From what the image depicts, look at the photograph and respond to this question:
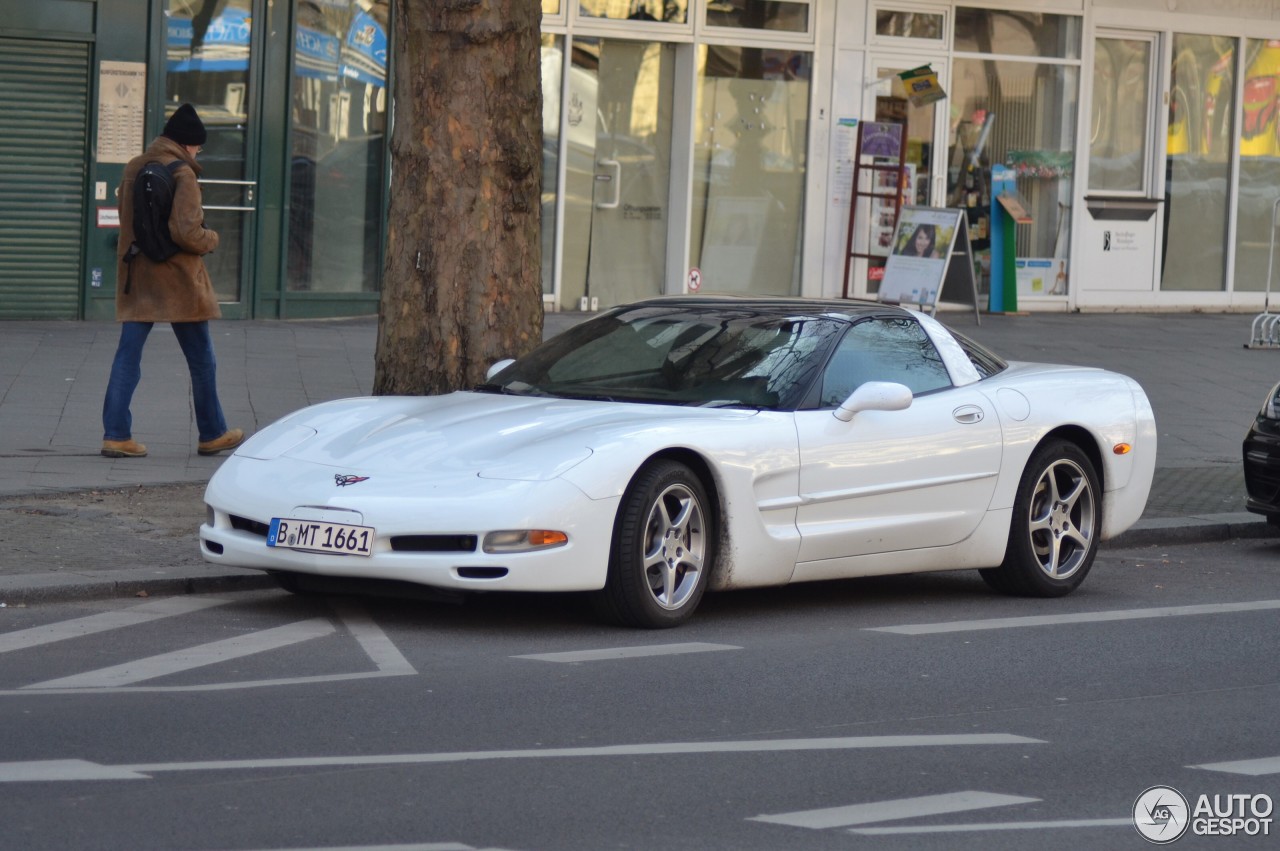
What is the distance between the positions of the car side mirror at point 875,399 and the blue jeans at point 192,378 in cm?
446

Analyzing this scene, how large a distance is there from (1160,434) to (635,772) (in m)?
9.85

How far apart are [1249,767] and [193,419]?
27.7ft

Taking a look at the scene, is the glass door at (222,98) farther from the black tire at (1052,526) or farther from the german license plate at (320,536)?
the german license plate at (320,536)

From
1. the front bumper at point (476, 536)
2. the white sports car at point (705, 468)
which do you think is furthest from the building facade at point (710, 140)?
the front bumper at point (476, 536)

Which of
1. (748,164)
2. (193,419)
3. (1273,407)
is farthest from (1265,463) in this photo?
(748,164)

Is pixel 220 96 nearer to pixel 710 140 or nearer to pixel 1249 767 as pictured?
pixel 710 140

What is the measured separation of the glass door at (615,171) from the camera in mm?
20031

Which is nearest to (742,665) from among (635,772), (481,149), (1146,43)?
(635,772)

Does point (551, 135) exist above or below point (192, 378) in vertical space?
above

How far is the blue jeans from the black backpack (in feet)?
1.41

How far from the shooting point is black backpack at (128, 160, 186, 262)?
11164 millimetres

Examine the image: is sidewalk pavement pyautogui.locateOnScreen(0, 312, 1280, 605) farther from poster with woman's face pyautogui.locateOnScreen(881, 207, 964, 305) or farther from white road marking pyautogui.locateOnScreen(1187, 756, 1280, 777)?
Result: white road marking pyautogui.locateOnScreen(1187, 756, 1280, 777)

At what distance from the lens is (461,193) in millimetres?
9883

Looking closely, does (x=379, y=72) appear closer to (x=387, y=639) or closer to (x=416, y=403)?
(x=416, y=403)
